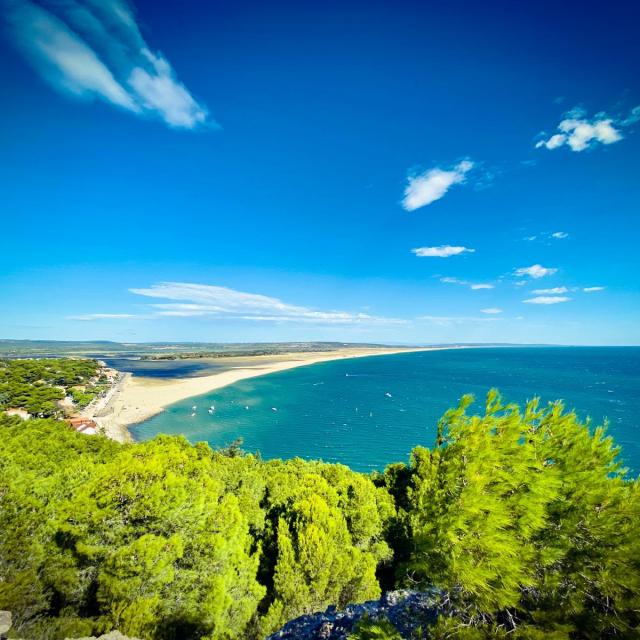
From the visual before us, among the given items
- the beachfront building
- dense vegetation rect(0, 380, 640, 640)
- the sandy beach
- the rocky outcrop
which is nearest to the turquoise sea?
the sandy beach

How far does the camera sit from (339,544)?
645 inches

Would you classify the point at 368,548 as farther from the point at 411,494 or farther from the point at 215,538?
the point at 215,538

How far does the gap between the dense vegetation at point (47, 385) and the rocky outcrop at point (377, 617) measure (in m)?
70.3

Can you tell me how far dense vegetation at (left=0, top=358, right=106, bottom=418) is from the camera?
208ft

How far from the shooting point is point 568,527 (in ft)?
29.2

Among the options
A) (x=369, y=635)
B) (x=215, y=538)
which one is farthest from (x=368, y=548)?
(x=369, y=635)

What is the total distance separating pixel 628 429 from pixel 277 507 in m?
76.5

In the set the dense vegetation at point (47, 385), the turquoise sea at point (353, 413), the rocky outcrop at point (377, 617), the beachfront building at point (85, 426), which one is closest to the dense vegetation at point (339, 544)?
the rocky outcrop at point (377, 617)

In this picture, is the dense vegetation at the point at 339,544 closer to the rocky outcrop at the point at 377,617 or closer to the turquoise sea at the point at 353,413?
the rocky outcrop at the point at 377,617

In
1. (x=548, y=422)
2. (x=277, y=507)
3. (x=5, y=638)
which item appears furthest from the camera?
(x=277, y=507)

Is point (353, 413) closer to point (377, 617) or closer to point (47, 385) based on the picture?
point (377, 617)

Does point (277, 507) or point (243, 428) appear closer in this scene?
point (277, 507)

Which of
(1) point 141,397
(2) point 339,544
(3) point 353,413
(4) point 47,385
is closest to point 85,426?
(1) point 141,397

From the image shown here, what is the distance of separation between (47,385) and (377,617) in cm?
10586
